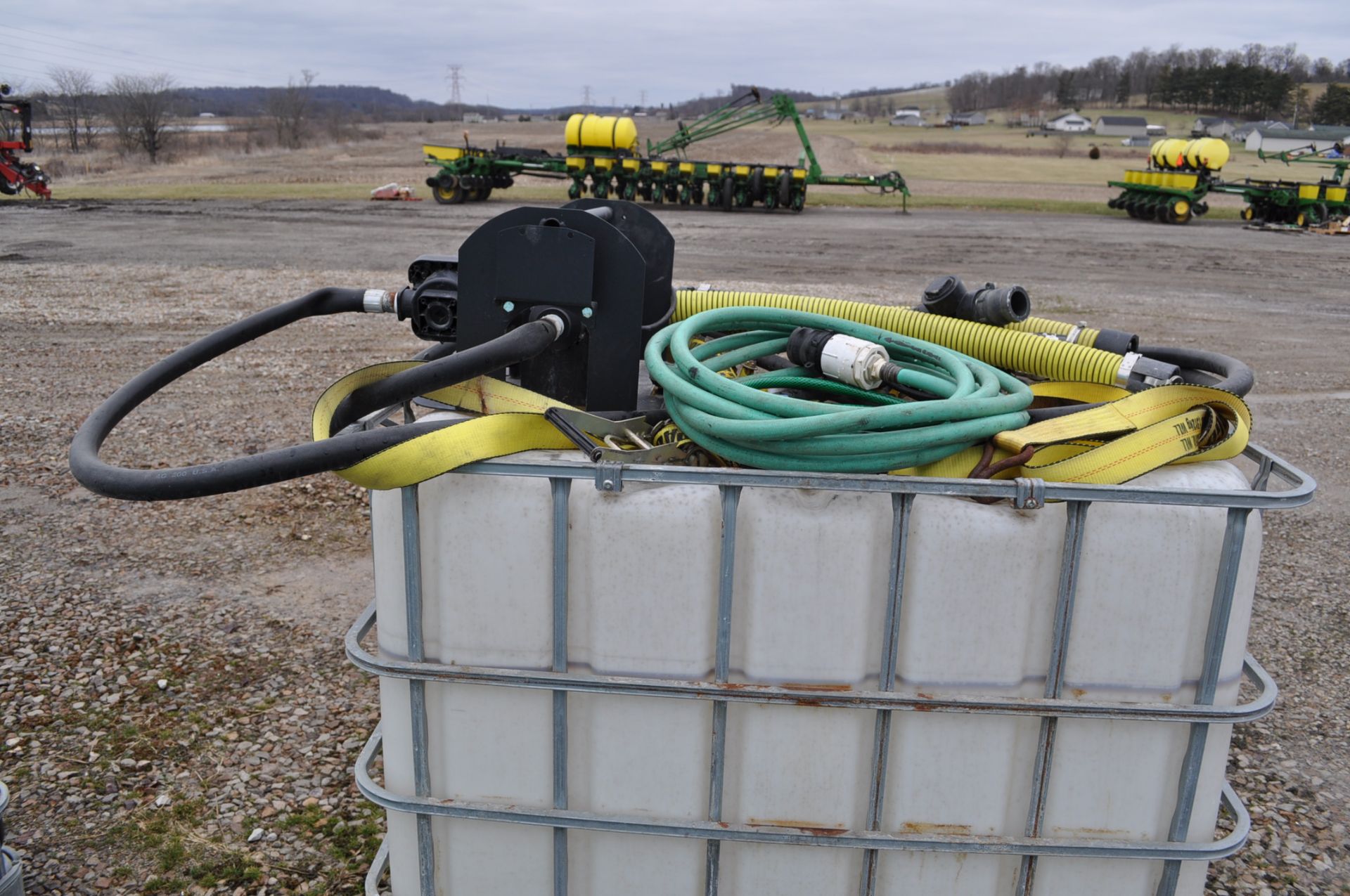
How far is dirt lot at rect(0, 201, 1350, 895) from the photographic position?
295cm

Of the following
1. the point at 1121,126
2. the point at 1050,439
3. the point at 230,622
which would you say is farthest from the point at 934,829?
the point at 1121,126

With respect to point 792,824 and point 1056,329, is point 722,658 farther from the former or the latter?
point 1056,329

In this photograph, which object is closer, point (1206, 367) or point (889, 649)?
point (889, 649)

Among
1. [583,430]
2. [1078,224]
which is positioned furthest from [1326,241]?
[583,430]

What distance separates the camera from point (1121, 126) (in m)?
91.9

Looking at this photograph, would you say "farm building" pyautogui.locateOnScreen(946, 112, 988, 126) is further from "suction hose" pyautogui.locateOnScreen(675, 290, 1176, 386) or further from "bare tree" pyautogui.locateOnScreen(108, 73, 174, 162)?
"suction hose" pyautogui.locateOnScreen(675, 290, 1176, 386)

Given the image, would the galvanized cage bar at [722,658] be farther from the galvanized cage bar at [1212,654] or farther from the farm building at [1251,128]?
the farm building at [1251,128]

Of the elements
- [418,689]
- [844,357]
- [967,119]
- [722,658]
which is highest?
[967,119]

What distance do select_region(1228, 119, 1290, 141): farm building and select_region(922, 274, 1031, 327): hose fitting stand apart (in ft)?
272

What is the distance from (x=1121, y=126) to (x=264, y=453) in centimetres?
10308

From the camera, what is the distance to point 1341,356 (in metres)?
10.2

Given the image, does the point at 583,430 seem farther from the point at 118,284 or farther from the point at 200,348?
the point at 118,284

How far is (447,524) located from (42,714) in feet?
7.78

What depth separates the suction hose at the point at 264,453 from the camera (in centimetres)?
173
